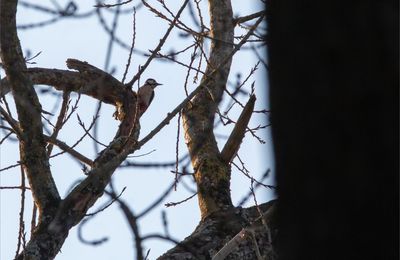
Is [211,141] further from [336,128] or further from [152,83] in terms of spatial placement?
[336,128]

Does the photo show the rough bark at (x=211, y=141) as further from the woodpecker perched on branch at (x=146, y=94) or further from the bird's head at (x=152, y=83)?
the bird's head at (x=152, y=83)

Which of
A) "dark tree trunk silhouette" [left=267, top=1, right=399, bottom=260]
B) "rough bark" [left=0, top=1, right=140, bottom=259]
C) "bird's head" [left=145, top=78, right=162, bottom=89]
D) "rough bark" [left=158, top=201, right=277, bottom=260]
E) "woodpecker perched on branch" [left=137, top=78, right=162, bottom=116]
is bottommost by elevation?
"dark tree trunk silhouette" [left=267, top=1, right=399, bottom=260]

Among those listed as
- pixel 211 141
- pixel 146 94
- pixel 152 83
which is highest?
pixel 152 83

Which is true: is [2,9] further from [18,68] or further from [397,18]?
[397,18]

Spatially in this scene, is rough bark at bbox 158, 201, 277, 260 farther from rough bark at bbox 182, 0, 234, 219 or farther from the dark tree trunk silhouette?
the dark tree trunk silhouette

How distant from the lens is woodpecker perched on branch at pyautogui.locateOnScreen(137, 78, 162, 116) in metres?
4.91

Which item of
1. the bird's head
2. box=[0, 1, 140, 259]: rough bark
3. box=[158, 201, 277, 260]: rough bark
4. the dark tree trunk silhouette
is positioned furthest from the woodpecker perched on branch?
the dark tree trunk silhouette

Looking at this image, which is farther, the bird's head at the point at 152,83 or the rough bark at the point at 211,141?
the bird's head at the point at 152,83

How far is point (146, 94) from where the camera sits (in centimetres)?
509

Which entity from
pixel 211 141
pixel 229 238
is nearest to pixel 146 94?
pixel 211 141

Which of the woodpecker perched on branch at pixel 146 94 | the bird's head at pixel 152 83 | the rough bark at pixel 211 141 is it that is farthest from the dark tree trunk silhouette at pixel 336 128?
the bird's head at pixel 152 83

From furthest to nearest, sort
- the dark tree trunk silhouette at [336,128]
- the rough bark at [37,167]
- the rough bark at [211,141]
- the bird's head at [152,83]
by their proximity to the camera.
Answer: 1. the bird's head at [152,83]
2. the rough bark at [211,141]
3. the rough bark at [37,167]
4. the dark tree trunk silhouette at [336,128]

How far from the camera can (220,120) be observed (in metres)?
4.24

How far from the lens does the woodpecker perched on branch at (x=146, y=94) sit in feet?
16.1
